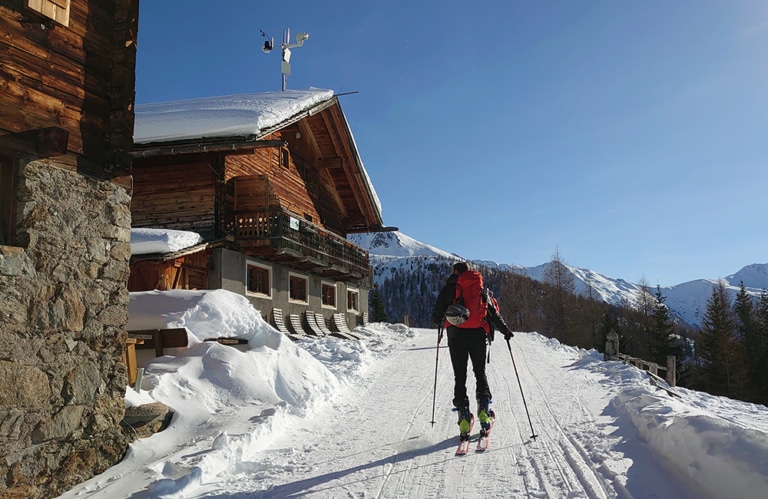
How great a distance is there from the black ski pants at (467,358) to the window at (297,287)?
1380 centimetres

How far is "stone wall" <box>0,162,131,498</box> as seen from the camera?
408cm

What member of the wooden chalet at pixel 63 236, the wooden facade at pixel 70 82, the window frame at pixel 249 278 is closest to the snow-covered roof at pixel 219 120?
Result: the window frame at pixel 249 278

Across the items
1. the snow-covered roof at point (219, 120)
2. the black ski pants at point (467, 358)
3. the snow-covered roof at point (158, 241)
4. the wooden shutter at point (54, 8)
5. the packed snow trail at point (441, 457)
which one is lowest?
the packed snow trail at point (441, 457)

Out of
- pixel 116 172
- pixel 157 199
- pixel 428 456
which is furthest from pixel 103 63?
pixel 157 199

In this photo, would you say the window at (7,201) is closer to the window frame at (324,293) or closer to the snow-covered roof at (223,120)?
the snow-covered roof at (223,120)

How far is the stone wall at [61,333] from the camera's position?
4.08 metres

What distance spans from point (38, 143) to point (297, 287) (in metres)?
15.2

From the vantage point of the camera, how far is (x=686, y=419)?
4730 millimetres

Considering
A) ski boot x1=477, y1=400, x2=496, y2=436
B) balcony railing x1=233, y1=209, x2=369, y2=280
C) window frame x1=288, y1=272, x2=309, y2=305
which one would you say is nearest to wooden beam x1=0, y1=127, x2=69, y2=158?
ski boot x1=477, y1=400, x2=496, y2=436

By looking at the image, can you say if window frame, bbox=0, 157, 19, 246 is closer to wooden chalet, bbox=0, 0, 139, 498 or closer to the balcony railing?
wooden chalet, bbox=0, 0, 139, 498

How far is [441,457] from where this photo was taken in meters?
4.96

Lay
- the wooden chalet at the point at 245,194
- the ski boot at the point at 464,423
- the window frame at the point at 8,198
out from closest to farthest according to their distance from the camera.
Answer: the window frame at the point at 8,198
the ski boot at the point at 464,423
the wooden chalet at the point at 245,194

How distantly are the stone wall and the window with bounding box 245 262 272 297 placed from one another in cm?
1097

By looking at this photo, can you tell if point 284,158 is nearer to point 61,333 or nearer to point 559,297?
point 61,333
